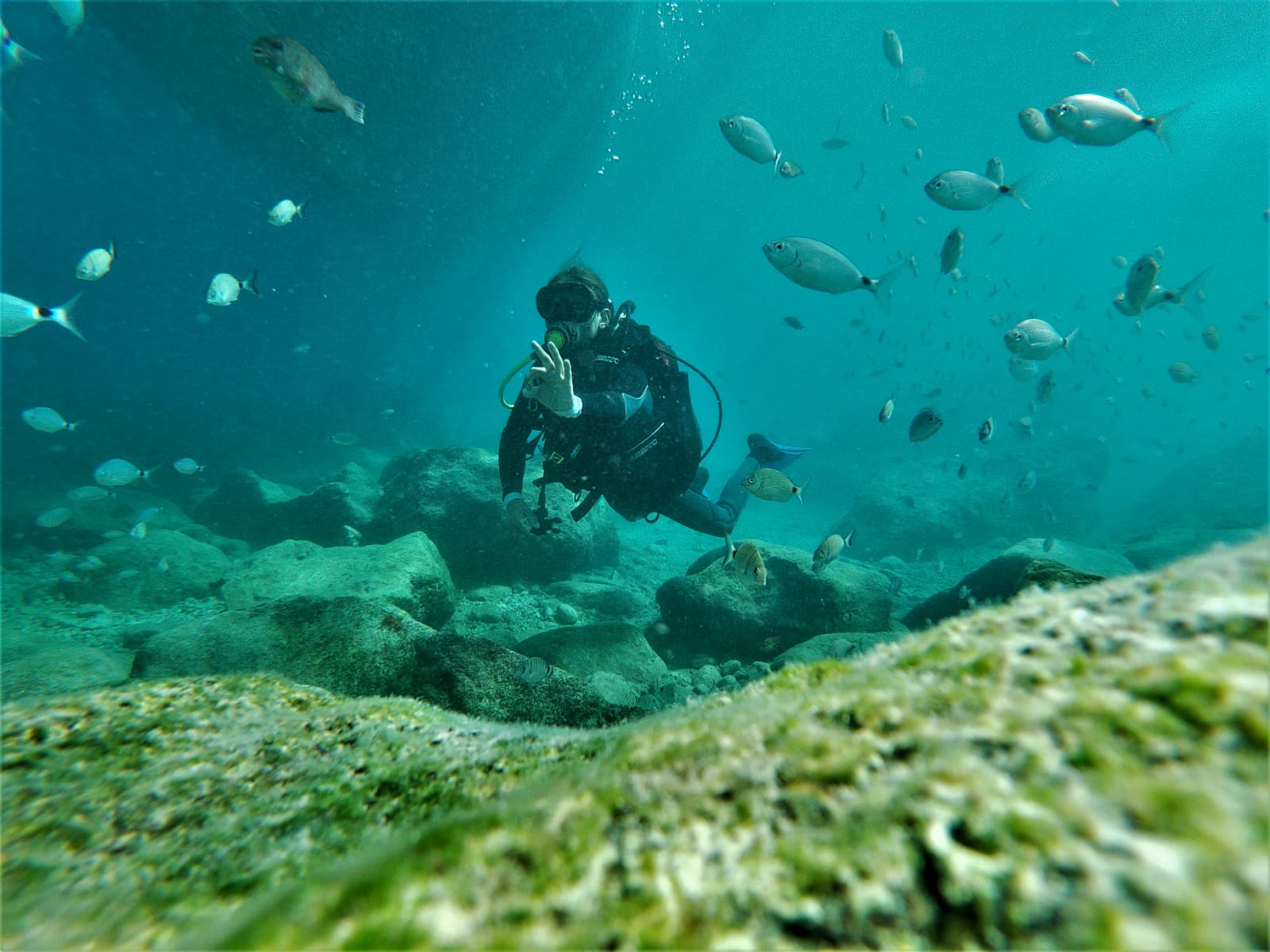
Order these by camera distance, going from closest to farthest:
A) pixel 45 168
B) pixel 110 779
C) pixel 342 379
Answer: pixel 110 779 < pixel 45 168 < pixel 342 379

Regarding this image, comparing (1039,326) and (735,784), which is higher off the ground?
(1039,326)

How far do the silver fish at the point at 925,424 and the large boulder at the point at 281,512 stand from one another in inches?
377

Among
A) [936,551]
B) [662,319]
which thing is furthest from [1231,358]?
[936,551]

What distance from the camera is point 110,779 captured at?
1725mm

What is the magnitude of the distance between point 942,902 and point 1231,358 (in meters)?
114

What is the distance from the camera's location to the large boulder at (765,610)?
641 centimetres

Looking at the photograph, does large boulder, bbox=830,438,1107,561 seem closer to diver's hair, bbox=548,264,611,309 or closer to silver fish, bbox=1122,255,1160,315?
silver fish, bbox=1122,255,1160,315

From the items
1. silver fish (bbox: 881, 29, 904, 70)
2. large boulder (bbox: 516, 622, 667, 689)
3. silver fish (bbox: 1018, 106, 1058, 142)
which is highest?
silver fish (bbox: 881, 29, 904, 70)

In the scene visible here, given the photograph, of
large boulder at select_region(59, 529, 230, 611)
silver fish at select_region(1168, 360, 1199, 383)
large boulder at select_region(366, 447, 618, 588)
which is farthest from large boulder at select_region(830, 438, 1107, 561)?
large boulder at select_region(59, 529, 230, 611)

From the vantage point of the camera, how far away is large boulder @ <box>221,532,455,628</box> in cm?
560

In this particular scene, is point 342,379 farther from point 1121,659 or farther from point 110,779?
point 1121,659

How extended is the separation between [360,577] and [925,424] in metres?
7.48

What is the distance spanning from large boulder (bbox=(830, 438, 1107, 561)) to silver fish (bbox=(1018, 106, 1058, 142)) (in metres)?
11.0

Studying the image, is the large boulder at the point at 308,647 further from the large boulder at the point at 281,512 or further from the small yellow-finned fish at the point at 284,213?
the small yellow-finned fish at the point at 284,213
